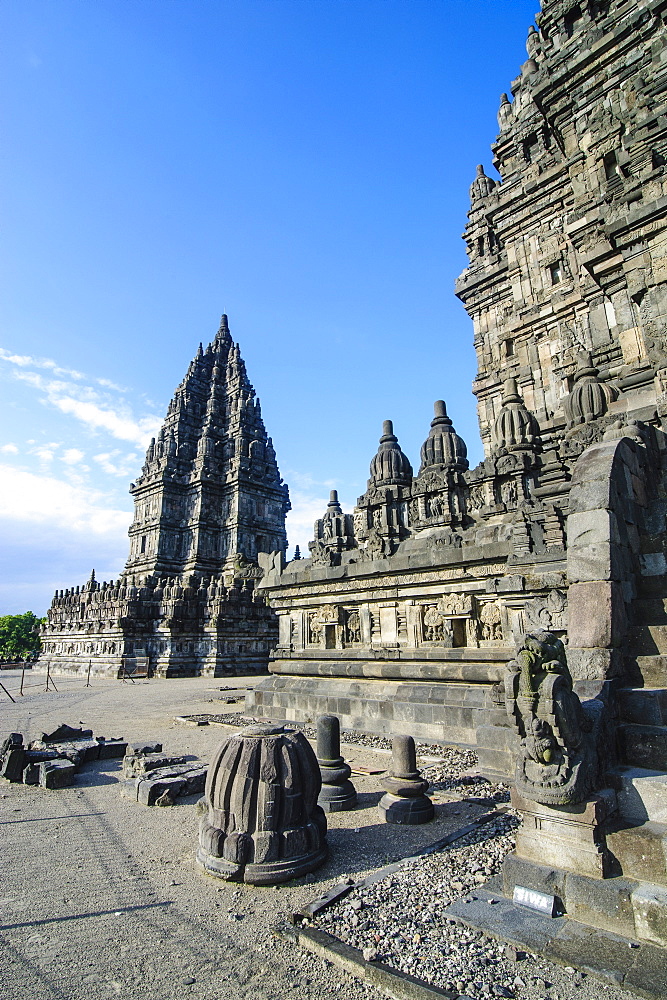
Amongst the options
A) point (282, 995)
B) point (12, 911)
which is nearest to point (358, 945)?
point (282, 995)

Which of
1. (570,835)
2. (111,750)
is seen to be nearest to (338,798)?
(570,835)

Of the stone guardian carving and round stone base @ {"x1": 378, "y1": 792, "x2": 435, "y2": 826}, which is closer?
the stone guardian carving

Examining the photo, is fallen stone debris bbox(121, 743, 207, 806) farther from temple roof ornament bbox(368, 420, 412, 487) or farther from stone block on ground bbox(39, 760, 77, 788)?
temple roof ornament bbox(368, 420, 412, 487)

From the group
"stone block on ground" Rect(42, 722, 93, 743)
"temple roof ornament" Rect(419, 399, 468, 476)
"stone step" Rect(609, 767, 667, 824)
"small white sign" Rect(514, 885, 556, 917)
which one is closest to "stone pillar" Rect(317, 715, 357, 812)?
"small white sign" Rect(514, 885, 556, 917)

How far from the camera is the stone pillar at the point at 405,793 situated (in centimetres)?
575

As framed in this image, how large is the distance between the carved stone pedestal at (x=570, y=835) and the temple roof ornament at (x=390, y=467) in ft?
59.0

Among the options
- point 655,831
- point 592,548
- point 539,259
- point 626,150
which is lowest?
point 655,831

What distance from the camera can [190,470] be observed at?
1955 inches

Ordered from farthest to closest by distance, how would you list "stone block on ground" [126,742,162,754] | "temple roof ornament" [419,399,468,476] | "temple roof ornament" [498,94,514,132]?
"temple roof ornament" [498,94,514,132] → "temple roof ornament" [419,399,468,476] → "stone block on ground" [126,742,162,754]

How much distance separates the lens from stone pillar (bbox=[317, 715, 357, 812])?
21.0ft

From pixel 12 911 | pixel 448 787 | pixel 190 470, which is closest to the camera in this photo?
pixel 12 911

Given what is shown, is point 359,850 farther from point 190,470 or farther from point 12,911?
point 190,470

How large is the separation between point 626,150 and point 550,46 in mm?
8521

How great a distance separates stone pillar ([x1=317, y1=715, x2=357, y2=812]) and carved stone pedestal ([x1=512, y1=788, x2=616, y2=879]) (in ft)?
9.82
